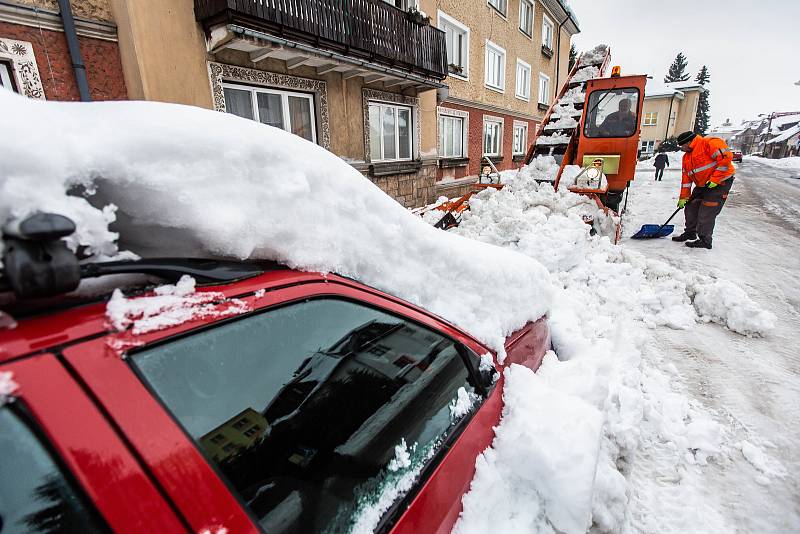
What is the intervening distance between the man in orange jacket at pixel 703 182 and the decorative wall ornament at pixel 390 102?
6.16 metres

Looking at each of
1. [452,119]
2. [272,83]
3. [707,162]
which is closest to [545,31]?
[452,119]

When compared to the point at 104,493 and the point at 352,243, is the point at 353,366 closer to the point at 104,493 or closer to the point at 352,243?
the point at 352,243

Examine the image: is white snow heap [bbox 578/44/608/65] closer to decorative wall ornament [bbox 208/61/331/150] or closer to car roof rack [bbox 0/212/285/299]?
decorative wall ornament [bbox 208/61/331/150]

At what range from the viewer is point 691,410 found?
265 cm

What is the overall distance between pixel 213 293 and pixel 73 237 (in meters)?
0.29

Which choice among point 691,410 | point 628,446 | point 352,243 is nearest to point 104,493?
point 352,243

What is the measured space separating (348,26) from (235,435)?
8.13m

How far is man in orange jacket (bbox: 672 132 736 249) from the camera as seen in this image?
6152 mm

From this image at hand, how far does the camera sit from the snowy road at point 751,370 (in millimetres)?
2043

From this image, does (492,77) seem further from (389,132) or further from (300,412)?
(300,412)

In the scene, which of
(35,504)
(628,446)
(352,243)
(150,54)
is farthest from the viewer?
(150,54)

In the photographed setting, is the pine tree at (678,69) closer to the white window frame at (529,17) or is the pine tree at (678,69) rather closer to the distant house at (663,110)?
the distant house at (663,110)

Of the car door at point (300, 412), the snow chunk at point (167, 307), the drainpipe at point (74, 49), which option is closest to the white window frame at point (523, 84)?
the drainpipe at point (74, 49)

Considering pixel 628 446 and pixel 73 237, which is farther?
pixel 628 446
